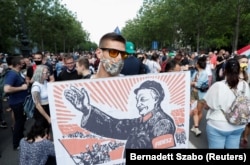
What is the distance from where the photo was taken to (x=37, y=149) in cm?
342

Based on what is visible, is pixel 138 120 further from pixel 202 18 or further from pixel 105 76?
pixel 202 18

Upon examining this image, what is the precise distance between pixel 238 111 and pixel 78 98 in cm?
214

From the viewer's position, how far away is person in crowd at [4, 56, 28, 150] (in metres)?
5.68

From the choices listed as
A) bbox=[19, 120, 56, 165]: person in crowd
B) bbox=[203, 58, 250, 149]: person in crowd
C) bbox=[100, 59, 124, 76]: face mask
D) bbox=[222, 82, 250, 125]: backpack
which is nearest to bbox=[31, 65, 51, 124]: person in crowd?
bbox=[19, 120, 56, 165]: person in crowd

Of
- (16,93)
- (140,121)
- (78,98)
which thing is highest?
(78,98)

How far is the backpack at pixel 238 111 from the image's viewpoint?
11.8 feet

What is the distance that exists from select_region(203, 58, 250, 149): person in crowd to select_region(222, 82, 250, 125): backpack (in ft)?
0.14

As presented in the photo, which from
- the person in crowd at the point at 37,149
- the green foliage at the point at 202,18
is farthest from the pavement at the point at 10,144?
the green foliage at the point at 202,18

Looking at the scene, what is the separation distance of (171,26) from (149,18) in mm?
7710

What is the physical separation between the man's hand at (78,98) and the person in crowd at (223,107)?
1.97 meters

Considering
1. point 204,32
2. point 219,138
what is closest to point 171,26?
point 204,32

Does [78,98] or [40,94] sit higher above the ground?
[78,98]

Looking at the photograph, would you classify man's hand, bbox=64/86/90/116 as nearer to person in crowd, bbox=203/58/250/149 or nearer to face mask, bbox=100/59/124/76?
face mask, bbox=100/59/124/76

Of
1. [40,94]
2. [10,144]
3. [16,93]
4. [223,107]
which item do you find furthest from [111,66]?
[10,144]
